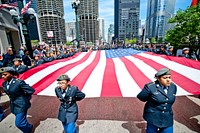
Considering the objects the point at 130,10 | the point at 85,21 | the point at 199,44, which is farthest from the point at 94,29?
the point at 199,44

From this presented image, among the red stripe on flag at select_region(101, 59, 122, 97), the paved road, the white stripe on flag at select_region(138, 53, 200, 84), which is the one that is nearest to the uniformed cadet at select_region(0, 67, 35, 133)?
the paved road

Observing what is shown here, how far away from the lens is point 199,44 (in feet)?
24.2

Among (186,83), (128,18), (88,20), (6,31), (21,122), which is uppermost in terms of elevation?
(128,18)

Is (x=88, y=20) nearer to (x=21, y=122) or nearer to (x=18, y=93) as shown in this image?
(x=18, y=93)

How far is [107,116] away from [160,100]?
1.73m

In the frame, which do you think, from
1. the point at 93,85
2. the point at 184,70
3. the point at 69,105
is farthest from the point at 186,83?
the point at 69,105

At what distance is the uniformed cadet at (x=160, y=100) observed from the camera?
159 centimetres

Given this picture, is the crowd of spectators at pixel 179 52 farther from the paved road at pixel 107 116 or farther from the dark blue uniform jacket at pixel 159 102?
the dark blue uniform jacket at pixel 159 102

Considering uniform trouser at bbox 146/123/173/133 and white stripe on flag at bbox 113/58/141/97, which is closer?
uniform trouser at bbox 146/123/173/133

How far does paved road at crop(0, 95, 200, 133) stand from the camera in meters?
2.58

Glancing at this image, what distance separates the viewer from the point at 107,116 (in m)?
2.98

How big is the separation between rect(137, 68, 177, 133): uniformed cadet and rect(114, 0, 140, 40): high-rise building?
117727 mm

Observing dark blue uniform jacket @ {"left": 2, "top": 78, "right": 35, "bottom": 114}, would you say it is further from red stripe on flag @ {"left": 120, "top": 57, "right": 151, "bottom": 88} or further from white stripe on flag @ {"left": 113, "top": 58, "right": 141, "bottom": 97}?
red stripe on flag @ {"left": 120, "top": 57, "right": 151, "bottom": 88}

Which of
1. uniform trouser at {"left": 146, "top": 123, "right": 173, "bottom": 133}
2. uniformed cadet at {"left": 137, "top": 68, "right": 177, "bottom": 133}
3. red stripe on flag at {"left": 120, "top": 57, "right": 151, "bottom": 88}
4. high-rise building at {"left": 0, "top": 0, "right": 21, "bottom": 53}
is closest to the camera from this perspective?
uniformed cadet at {"left": 137, "top": 68, "right": 177, "bottom": 133}
